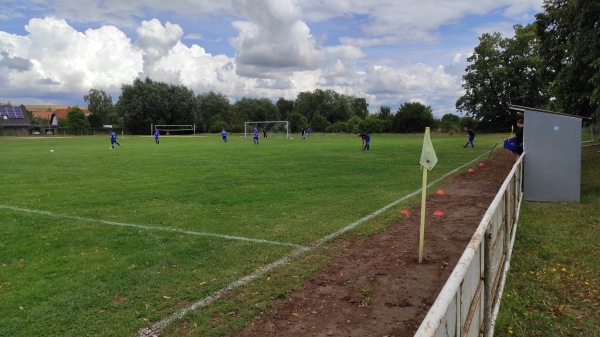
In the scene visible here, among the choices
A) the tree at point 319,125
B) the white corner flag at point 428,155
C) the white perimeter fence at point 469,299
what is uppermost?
the tree at point 319,125

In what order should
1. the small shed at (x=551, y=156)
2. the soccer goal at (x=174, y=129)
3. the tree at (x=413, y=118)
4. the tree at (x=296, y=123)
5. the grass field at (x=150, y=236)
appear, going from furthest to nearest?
the tree at (x=296, y=123), the soccer goal at (x=174, y=129), the tree at (x=413, y=118), the small shed at (x=551, y=156), the grass field at (x=150, y=236)

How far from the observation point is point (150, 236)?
7.29 m

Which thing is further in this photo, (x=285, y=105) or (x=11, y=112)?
(x=285, y=105)

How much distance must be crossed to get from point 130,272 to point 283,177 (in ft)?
31.1

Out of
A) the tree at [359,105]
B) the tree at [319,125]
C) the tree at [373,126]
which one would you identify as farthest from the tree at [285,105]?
the tree at [373,126]

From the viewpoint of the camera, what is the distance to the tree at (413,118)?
7206 centimetres

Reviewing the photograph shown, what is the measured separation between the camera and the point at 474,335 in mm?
3121

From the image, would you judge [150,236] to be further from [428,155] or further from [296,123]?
[296,123]

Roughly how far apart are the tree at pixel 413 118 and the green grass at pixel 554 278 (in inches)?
2567

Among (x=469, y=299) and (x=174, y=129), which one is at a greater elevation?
(x=174, y=129)

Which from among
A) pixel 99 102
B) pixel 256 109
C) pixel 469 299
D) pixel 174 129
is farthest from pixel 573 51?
pixel 99 102

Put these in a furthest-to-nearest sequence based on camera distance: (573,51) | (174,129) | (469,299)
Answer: (174,129)
(573,51)
(469,299)

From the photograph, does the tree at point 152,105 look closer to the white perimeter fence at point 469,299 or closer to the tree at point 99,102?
the tree at point 99,102

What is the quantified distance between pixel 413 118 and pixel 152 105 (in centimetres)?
4974
